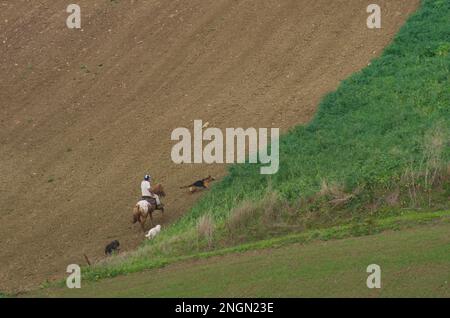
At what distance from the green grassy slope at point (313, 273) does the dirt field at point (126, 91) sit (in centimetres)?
372

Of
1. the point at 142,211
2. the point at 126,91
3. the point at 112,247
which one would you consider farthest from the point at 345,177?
the point at 126,91

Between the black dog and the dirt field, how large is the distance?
31 centimetres

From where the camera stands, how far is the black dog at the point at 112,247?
27000mm

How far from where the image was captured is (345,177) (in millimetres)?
26438

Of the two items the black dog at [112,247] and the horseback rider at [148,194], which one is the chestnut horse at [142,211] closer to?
the horseback rider at [148,194]

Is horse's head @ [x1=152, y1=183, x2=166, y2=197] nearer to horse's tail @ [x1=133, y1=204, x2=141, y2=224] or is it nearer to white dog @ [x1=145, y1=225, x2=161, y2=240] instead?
horse's tail @ [x1=133, y1=204, x2=141, y2=224]

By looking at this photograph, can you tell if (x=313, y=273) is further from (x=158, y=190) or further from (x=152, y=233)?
(x=158, y=190)

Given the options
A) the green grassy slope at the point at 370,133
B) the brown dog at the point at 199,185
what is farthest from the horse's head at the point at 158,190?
the green grassy slope at the point at 370,133

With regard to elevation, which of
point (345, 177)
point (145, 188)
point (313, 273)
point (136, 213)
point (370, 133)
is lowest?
point (313, 273)

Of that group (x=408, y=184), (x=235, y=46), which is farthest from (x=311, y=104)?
(x=408, y=184)

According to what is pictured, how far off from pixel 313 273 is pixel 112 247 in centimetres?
690

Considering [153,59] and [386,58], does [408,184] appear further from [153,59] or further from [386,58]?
[153,59]

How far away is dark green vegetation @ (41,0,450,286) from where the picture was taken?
83.0 feet

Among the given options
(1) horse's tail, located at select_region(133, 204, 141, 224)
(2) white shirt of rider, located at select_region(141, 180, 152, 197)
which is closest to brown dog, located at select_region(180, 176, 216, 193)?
(2) white shirt of rider, located at select_region(141, 180, 152, 197)
